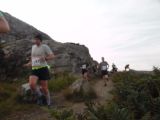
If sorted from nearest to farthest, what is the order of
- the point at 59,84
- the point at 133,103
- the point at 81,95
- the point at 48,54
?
the point at 133,103
the point at 48,54
the point at 81,95
the point at 59,84

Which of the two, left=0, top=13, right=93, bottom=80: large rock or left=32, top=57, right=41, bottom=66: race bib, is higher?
left=0, top=13, right=93, bottom=80: large rock

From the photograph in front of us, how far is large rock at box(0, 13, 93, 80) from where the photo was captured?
2047cm

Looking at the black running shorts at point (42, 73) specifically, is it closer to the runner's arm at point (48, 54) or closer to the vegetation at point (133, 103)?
the runner's arm at point (48, 54)

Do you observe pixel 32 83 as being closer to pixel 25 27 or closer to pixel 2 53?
pixel 2 53

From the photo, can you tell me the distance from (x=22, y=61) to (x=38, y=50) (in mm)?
11256

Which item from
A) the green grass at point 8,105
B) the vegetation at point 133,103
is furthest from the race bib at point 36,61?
the vegetation at point 133,103

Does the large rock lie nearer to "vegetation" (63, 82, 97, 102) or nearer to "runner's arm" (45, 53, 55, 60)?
"vegetation" (63, 82, 97, 102)

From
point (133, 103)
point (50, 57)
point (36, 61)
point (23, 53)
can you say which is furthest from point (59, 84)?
point (133, 103)

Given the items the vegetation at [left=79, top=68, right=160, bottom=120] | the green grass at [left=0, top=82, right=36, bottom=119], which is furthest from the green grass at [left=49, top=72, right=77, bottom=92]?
the vegetation at [left=79, top=68, right=160, bottom=120]

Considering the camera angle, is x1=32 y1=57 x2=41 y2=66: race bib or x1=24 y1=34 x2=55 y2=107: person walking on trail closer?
x1=24 y1=34 x2=55 y2=107: person walking on trail

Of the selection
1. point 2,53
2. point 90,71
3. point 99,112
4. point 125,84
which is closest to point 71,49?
point 90,71

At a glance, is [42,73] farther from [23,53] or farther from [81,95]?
[23,53]

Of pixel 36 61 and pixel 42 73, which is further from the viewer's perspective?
pixel 36 61

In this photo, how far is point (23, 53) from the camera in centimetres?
2269
